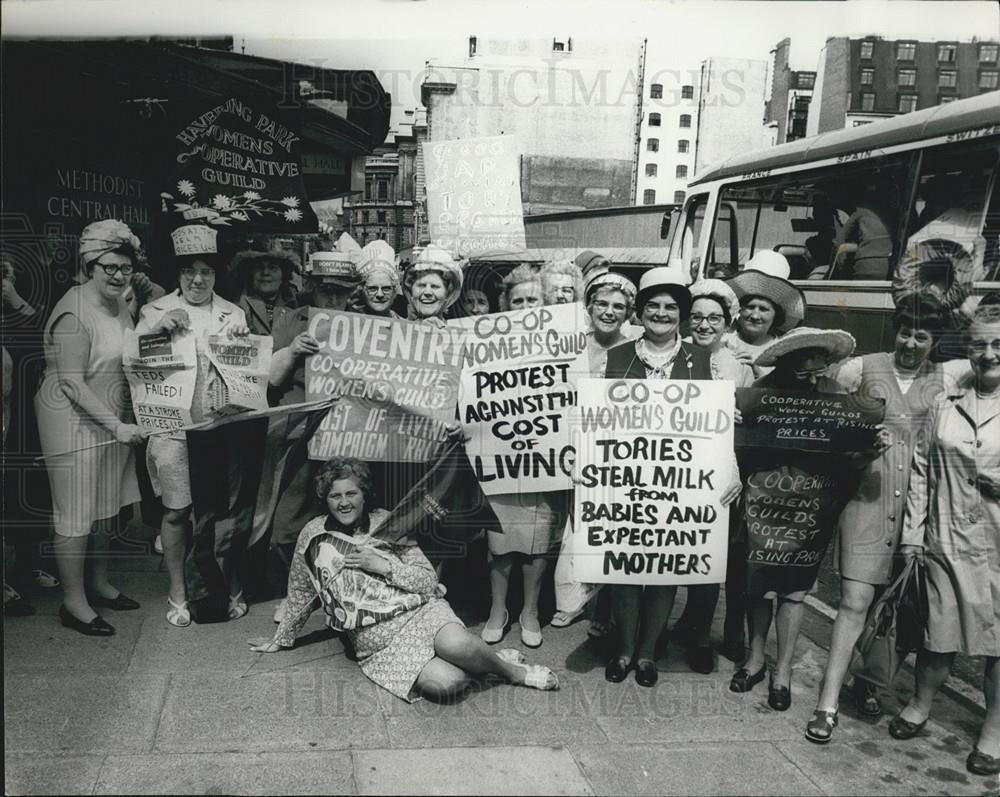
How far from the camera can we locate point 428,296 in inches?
178

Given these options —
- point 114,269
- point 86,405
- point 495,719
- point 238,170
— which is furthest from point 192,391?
point 495,719

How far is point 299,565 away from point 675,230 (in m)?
7.35

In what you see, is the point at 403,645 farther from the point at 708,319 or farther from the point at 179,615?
the point at 708,319

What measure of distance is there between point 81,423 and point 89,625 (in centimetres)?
104

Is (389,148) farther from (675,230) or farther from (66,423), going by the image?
(66,423)

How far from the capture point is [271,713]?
3.66m

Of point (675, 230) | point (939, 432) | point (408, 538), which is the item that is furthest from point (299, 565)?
point (675, 230)

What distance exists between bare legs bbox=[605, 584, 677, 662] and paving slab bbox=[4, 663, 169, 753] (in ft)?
7.05

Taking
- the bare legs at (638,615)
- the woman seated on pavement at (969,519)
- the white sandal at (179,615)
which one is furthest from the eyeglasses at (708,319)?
the white sandal at (179,615)

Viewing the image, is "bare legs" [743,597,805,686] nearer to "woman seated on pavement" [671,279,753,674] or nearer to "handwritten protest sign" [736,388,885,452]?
"woman seated on pavement" [671,279,753,674]

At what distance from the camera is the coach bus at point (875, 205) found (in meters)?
6.04

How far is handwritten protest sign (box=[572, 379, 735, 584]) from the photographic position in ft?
13.2

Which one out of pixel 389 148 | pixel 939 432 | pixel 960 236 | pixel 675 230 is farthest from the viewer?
pixel 675 230

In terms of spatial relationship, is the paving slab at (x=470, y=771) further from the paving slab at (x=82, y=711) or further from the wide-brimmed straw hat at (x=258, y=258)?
the wide-brimmed straw hat at (x=258, y=258)
